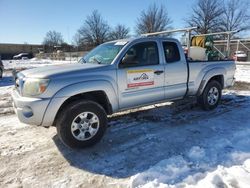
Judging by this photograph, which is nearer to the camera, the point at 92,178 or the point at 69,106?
the point at 92,178

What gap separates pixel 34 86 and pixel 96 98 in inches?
43.7

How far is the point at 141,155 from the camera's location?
3.97 metres

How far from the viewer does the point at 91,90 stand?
13.8 ft

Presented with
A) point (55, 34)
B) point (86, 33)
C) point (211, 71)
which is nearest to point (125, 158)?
point (211, 71)

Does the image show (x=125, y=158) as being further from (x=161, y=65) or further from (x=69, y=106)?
(x=161, y=65)

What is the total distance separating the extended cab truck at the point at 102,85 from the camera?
3.91m

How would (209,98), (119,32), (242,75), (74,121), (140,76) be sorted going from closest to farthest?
(74,121) < (140,76) < (209,98) < (242,75) < (119,32)

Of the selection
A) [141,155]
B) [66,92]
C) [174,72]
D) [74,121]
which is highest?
[174,72]

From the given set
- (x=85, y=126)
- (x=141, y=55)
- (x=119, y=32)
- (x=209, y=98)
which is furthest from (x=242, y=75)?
(x=119, y=32)

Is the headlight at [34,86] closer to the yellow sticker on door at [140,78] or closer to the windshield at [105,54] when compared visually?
the windshield at [105,54]

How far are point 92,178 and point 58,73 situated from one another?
5.61 ft

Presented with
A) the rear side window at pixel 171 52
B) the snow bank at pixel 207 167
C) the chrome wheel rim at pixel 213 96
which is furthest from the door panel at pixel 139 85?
the chrome wheel rim at pixel 213 96

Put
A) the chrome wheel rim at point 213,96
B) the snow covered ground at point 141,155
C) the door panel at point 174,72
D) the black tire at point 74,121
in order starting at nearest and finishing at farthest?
the snow covered ground at point 141,155
the black tire at point 74,121
the door panel at point 174,72
the chrome wheel rim at point 213,96

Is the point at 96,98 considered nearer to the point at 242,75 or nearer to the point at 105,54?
the point at 105,54
